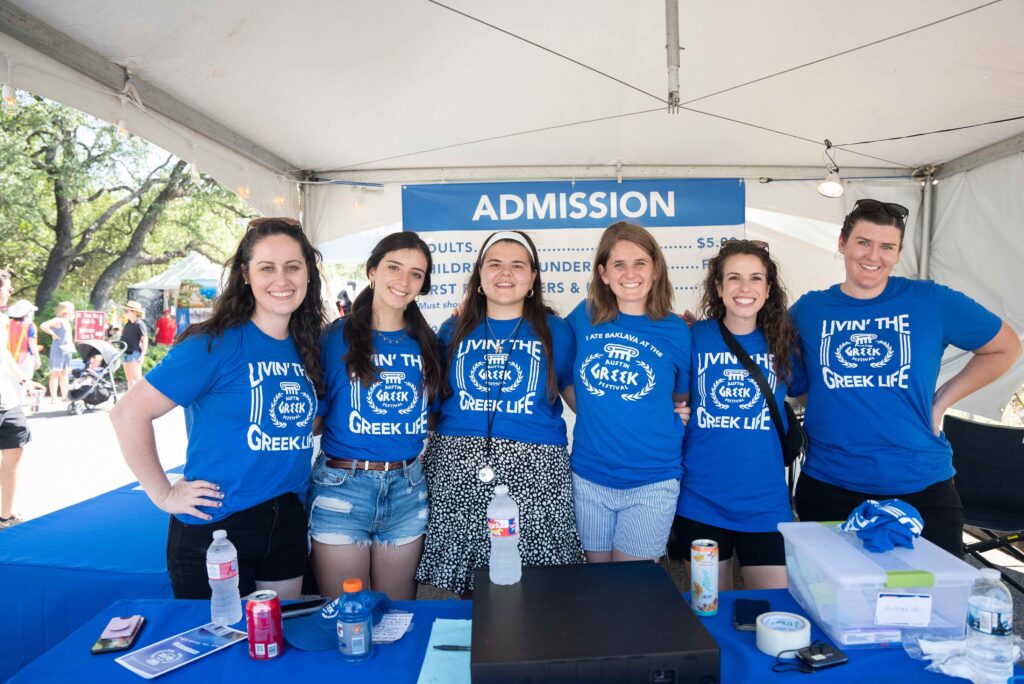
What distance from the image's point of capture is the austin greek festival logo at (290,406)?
5.28 feet

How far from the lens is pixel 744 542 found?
177 centimetres

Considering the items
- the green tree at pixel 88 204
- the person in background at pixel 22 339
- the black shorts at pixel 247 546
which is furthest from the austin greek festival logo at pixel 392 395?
the green tree at pixel 88 204

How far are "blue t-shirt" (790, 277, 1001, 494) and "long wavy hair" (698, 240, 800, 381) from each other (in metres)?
0.09

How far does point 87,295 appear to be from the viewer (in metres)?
16.3

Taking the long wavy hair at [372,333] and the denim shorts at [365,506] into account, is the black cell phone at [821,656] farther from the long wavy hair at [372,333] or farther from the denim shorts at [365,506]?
the long wavy hair at [372,333]

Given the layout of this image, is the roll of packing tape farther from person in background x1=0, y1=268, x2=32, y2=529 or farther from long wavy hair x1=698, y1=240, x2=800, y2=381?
person in background x1=0, y1=268, x2=32, y2=529

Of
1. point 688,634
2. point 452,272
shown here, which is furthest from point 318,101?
point 688,634

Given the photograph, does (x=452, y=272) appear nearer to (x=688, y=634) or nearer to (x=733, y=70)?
(x=733, y=70)

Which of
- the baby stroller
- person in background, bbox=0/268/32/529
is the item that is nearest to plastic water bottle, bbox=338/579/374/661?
person in background, bbox=0/268/32/529

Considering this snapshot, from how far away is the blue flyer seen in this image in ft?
3.72

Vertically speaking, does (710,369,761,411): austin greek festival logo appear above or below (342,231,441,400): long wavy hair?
below

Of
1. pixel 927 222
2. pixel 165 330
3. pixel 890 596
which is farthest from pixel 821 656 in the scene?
pixel 165 330

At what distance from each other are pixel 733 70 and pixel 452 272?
2.00 metres

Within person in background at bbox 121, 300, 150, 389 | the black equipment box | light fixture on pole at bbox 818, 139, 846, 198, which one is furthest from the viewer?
person in background at bbox 121, 300, 150, 389
